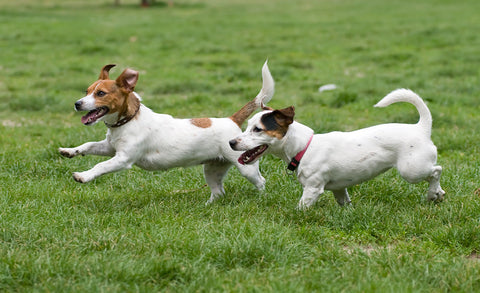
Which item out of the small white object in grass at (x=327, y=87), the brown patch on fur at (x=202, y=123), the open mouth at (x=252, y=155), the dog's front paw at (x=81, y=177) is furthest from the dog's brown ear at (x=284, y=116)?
the small white object in grass at (x=327, y=87)

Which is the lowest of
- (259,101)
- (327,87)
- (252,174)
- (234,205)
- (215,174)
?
(327,87)

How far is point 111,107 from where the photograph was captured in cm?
511

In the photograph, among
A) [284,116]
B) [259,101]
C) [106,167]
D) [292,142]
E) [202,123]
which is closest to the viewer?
[284,116]

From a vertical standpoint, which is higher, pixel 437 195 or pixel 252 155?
pixel 252 155

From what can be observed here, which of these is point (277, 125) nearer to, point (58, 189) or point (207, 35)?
point (58, 189)

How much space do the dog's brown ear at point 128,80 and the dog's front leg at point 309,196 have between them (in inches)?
69.7

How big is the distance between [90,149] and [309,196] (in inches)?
80.9

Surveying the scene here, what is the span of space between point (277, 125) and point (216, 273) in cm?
155

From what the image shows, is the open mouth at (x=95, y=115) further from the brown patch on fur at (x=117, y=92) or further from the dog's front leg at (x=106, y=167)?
the dog's front leg at (x=106, y=167)

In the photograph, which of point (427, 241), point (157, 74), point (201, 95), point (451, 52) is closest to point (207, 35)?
point (157, 74)

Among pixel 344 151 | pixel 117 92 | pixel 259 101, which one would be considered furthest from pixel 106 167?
pixel 344 151

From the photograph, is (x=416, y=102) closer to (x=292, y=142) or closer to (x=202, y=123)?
(x=292, y=142)

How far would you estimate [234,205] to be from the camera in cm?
539

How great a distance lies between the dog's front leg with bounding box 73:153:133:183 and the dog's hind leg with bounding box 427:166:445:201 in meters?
2.66
